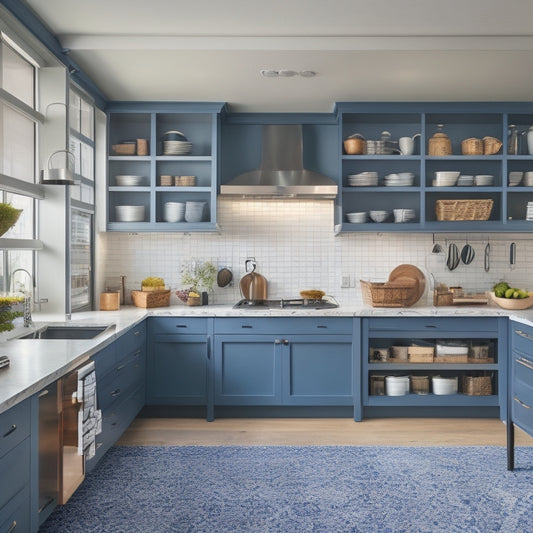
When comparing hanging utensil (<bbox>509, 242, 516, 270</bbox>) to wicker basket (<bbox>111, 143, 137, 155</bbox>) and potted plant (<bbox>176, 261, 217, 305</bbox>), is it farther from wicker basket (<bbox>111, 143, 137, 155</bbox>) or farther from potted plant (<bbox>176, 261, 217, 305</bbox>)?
wicker basket (<bbox>111, 143, 137, 155</bbox>)

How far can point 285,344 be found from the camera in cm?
436

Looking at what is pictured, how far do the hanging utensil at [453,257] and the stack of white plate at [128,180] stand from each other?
2.75 meters

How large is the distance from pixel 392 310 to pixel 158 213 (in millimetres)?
2124

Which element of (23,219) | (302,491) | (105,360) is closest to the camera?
(302,491)

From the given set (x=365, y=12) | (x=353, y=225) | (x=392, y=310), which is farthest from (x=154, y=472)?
(x=365, y=12)

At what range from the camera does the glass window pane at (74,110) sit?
4.00m

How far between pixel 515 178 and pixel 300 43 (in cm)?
233

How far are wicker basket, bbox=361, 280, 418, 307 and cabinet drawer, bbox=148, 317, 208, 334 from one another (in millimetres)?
1364

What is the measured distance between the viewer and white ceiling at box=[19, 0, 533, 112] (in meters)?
3.13

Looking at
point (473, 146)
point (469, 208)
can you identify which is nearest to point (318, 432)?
point (469, 208)

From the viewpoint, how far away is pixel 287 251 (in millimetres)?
5035

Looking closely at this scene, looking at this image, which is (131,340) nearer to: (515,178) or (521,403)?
(521,403)

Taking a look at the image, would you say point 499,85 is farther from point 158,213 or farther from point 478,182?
point 158,213

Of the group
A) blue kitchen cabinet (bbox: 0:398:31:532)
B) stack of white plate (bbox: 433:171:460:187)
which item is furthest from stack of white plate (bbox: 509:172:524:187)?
blue kitchen cabinet (bbox: 0:398:31:532)
